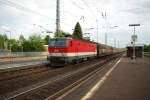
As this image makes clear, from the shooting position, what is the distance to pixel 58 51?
87.4 feet

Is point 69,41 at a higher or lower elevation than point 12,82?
higher

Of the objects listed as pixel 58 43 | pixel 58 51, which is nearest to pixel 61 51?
pixel 58 51

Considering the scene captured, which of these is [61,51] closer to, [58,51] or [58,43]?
[58,51]

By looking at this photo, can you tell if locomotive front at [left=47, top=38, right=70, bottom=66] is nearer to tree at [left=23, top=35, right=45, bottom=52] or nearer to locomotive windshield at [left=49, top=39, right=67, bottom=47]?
locomotive windshield at [left=49, top=39, right=67, bottom=47]

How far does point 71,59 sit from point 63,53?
6.15 feet

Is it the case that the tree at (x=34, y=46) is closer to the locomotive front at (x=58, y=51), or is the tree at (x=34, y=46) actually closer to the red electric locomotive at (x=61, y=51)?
the red electric locomotive at (x=61, y=51)

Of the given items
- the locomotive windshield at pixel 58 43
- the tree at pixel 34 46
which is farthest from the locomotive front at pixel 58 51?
the tree at pixel 34 46

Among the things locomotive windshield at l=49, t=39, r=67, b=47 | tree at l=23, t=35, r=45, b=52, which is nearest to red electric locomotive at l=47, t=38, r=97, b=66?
locomotive windshield at l=49, t=39, r=67, b=47

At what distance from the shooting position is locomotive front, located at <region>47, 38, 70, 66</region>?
86.4ft

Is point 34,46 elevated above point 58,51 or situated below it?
above

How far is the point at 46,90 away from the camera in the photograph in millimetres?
12875

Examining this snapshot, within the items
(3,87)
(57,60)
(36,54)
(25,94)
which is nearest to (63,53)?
(57,60)

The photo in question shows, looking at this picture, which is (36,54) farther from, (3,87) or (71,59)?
(3,87)

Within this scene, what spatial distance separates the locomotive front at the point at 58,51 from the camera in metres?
26.3
